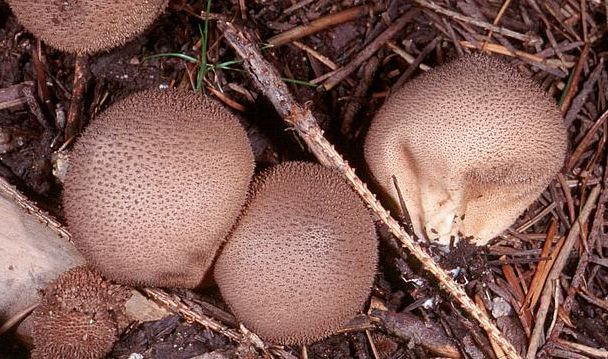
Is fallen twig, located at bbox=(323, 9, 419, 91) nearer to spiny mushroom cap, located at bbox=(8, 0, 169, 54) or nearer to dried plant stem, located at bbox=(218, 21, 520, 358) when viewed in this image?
dried plant stem, located at bbox=(218, 21, 520, 358)

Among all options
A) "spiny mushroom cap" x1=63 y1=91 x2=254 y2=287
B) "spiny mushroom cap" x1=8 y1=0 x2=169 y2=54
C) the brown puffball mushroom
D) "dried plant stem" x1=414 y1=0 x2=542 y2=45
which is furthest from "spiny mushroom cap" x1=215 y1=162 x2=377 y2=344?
"dried plant stem" x1=414 y1=0 x2=542 y2=45

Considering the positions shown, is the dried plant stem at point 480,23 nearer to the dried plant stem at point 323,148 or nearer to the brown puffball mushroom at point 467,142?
the brown puffball mushroom at point 467,142

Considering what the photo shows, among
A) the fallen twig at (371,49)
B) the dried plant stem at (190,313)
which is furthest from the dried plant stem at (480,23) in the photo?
the dried plant stem at (190,313)

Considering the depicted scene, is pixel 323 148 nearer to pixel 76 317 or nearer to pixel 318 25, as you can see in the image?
pixel 318 25

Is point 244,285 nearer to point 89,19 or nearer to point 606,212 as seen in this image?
point 89,19

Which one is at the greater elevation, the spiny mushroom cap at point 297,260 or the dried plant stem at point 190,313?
the spiny mushroom cap at point 297,260

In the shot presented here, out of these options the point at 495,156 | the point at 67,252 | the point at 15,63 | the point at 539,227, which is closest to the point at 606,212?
the point at 539,227
